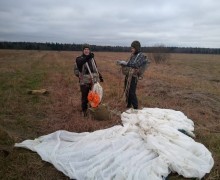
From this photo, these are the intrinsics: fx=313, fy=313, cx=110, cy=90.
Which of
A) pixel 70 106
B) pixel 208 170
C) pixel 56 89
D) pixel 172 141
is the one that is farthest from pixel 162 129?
pixel 56 89

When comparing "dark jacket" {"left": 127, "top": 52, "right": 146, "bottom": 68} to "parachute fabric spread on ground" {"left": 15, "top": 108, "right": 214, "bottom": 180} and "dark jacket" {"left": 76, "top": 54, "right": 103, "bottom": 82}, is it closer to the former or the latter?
"dark jacket" {"left": 76, "top": 54, "right": 103, "bottom": 82}

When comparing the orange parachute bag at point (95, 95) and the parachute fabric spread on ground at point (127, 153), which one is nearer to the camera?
the parachute fabric spread on ground at point (127, 153)

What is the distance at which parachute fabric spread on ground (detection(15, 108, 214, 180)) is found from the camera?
489 centimetres

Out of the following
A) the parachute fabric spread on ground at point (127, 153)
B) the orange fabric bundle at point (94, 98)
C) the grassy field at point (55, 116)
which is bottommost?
the grassy field at point (55, 116)

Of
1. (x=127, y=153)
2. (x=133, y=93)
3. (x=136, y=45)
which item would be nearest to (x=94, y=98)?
(x=133, y=93)

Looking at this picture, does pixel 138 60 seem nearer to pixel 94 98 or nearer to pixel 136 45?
pixel 136 45

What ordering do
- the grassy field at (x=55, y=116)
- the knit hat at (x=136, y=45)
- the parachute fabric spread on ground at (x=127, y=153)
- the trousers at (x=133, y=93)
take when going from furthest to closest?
the trousers at (x=133, y=93), the knit hat at (x=136, y=45), the grassy field at (x=55, y=116), the parachute fabric spread on ground at (x=127, y=153)

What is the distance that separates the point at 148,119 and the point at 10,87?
8.01 m

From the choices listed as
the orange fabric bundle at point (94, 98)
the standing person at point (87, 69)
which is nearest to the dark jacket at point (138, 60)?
the standing person at point (87, 69)

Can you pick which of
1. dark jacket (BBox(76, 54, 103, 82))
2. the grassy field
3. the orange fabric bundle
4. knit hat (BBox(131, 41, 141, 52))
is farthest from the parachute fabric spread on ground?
knit hat (BBox(131, 41, 141, 52))

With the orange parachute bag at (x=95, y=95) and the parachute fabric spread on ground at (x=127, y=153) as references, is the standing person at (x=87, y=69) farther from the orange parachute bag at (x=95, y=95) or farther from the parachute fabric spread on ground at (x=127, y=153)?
the parachute fabric spread on ground at (x=127, y=153)

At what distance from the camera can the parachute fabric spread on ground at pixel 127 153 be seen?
489 cm

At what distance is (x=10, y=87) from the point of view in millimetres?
13219

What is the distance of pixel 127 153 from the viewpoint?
541 centimetres
